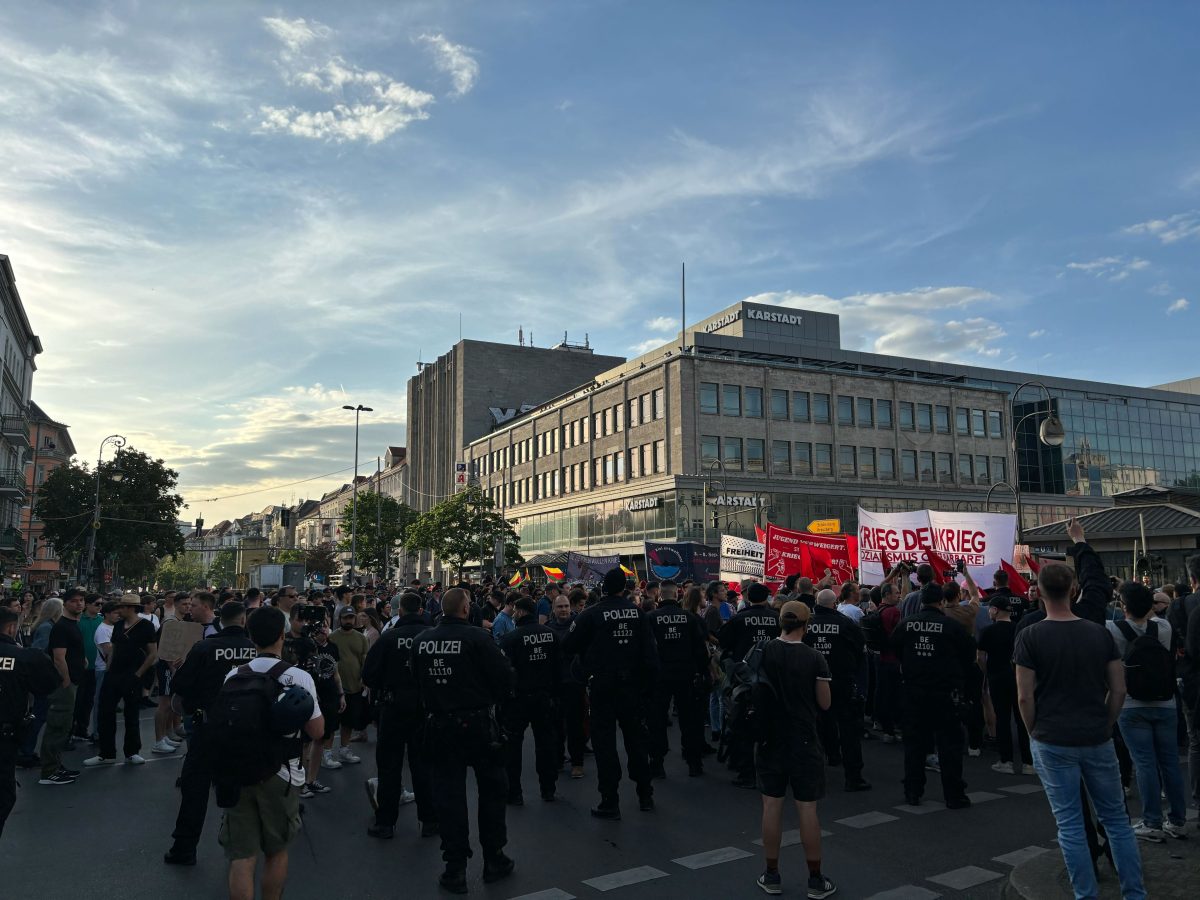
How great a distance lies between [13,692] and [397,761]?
2.95m

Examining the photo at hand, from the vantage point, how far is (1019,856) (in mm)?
6742

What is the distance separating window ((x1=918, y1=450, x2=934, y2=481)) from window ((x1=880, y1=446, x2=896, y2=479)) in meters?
2.28

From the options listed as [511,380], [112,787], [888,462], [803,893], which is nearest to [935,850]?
[803,893]

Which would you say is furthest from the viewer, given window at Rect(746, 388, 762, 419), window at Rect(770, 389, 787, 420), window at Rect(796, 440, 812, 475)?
window at Rect(796, 440, 812, 475)

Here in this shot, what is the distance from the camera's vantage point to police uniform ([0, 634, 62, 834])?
587 centimetres

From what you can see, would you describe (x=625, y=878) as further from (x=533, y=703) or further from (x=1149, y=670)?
(x=1149, y=670)

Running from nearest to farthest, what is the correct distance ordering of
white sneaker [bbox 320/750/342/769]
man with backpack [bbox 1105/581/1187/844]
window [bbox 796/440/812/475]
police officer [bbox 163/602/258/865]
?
1. man with backpack [bbox 1105/581/1187/844]
2. police officer [bbox 163/602/258/865]
3. white sneaker [bbox 320/750/342/769]
4. window [bbox 796/440/812/475]

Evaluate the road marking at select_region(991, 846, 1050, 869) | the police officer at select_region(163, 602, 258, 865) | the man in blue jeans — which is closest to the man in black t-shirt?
the police officer at select_region(163, 602, 258, 865)

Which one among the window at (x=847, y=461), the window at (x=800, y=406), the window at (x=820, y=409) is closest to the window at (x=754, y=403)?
the window at (x=800, y=406)

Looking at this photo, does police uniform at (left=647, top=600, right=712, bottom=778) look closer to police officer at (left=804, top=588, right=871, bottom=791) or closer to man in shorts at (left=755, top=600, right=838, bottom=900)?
police officer at (left=804, top=588, right=871, bottom=791)

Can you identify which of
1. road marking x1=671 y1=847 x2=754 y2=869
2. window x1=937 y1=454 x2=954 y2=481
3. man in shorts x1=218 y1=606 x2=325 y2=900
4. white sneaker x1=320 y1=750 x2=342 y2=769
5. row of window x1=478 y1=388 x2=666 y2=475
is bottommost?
white sneaker x1=320 y1=750 x2=342 y2=769

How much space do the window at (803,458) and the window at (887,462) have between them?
582cm

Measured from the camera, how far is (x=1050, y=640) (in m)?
→ 5.28

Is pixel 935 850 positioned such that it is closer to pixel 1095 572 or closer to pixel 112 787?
pixel 1095 572
